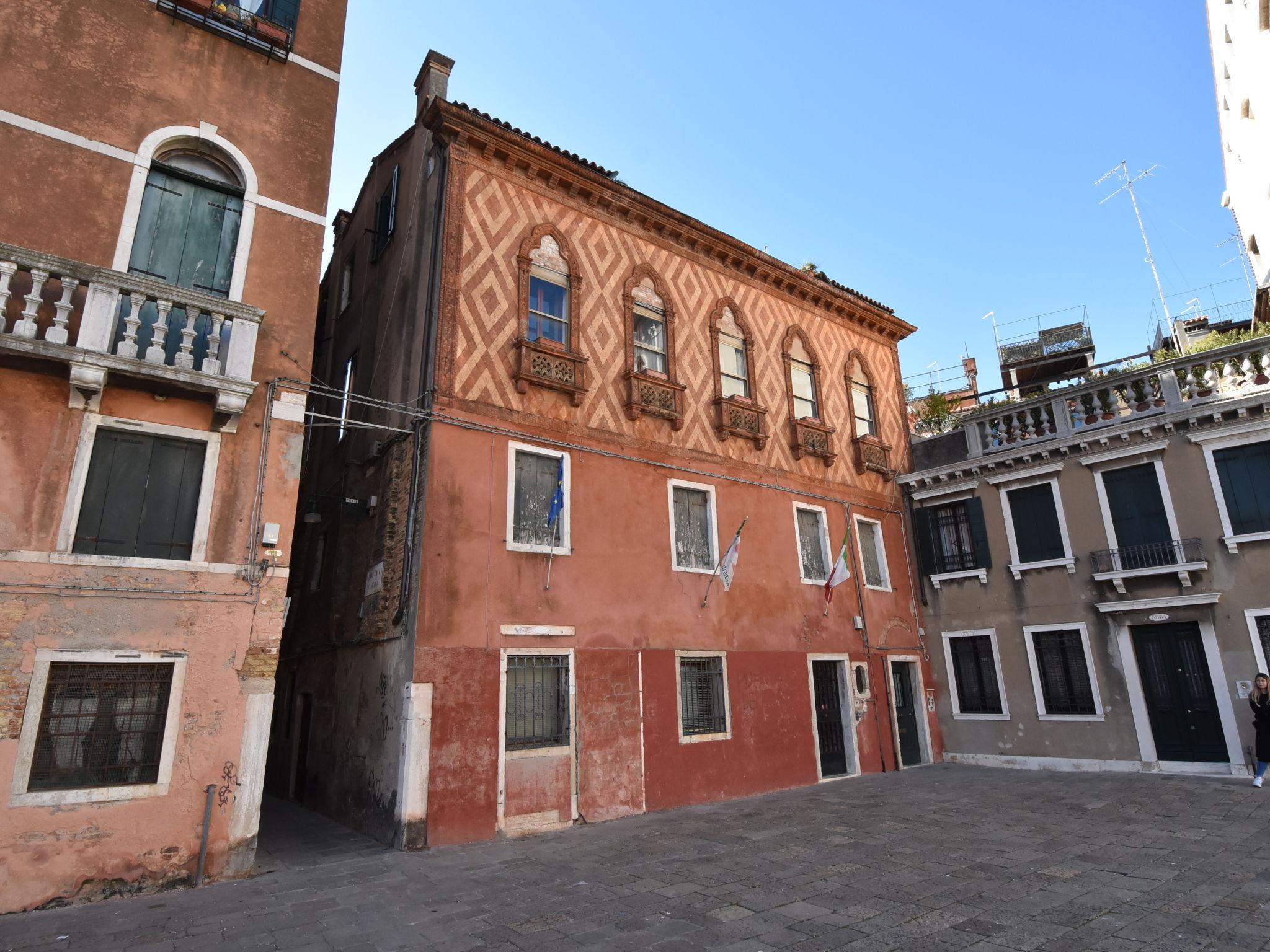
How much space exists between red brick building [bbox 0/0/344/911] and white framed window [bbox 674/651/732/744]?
261 inches

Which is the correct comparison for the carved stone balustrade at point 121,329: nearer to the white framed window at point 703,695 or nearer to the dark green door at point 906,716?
the white framed window at point 703,695

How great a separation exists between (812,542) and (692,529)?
3.59 metres

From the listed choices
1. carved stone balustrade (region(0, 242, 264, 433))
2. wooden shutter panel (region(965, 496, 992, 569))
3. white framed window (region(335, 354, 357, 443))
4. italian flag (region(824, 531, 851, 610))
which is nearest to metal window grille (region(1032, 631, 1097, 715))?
wooden shutter panel (region(965, 496, 992, 569))

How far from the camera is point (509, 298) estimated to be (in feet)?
40.7

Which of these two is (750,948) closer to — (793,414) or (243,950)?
(243,950)

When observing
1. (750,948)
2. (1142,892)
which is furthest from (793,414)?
(750,948)

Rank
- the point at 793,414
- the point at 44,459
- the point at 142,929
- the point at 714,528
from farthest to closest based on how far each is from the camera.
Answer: the point at 793,414
the point at 714,528
the point at 44,459
the point at 142,929

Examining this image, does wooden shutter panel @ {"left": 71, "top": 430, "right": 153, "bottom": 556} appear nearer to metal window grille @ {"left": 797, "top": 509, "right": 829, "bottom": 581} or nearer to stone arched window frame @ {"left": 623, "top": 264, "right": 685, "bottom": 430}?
stone arched window frame @ {"left": 623, "top": 264, "right": 685, "bottom": 430}

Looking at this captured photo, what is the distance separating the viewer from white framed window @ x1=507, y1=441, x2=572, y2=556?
1138 cm

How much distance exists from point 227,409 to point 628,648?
694cm

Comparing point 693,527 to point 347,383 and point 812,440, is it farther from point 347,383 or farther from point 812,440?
point 347,383

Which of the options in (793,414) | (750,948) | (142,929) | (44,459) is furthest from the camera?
(793,414)

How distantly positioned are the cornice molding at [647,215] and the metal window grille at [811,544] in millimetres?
5475

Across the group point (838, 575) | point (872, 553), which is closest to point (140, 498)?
point (838, 575)
